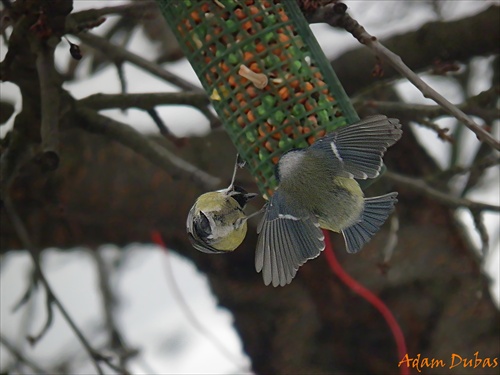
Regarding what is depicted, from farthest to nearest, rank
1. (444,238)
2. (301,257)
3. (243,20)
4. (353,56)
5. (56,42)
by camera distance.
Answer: (444,238) < (353,56) < (56,42) < (243,20) < (301,257)

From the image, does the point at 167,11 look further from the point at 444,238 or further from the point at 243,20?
the point at 444,238

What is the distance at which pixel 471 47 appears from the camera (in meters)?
2.90

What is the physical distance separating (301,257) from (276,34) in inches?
27.1

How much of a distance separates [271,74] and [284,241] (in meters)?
0.54

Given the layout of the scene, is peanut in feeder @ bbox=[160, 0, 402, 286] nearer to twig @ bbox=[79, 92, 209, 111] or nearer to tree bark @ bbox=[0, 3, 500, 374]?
twig @ bbox=[79, 92, 209, 111]

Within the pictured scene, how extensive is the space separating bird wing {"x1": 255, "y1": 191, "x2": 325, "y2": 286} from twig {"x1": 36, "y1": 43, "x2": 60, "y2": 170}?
77 cm

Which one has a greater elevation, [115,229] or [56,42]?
[56,42]

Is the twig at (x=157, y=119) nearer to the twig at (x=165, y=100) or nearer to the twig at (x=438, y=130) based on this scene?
the twig at (x=165, y=100)

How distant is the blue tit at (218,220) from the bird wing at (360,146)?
24 cm

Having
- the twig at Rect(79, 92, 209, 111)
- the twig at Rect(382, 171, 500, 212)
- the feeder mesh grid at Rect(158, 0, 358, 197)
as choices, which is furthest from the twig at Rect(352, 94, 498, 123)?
the twig at Rect(79, 92, 209, 111)

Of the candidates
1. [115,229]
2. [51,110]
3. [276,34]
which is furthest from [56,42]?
[115,229]

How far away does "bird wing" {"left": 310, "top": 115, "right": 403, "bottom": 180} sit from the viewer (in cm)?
189

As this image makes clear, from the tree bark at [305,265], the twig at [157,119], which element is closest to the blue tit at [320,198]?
the twig at [157,119]

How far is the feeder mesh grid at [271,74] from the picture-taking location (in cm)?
222
